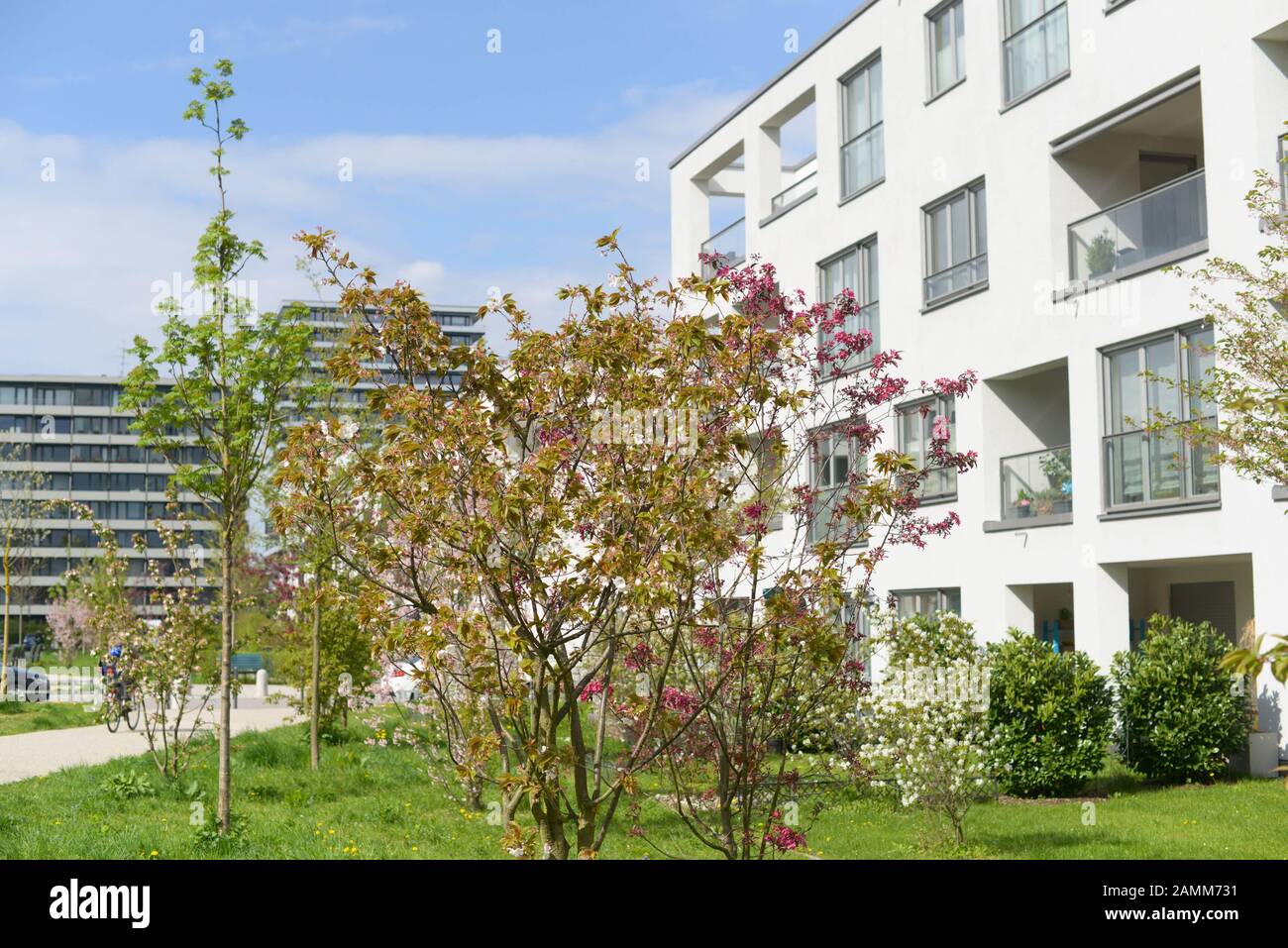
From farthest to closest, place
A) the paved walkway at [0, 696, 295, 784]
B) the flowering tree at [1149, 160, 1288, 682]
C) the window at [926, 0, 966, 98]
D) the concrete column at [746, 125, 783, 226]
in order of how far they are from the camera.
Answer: the concrete column at [746, 125, 783, 226] → the window at [926, 0, 966, 98] → the paved walkway at [0, 696, 295, 784] → the flowering tree at [1149, 160, 1288, 682]

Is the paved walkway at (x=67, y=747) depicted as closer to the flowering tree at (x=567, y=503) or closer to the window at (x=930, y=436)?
the flowering tree at (x=567, y=503)

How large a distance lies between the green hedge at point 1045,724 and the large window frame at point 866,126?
1111cm

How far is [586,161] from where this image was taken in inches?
476

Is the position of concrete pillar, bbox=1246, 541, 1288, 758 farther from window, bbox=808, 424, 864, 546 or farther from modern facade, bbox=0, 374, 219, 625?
modern facade, bbox=0, 374, 219, 625

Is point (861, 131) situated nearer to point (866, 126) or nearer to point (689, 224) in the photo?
point (866, 126)

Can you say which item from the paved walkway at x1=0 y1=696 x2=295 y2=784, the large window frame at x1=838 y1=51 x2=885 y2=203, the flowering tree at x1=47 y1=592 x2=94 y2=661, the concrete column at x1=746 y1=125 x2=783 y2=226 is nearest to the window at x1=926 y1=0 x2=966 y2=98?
the large window frame at x1=838 y1=51 x2=885 y2=203

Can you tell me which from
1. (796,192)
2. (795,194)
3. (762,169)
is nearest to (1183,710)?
(762,169)

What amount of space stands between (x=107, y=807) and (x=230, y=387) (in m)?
4.57

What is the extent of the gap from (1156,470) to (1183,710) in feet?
10.9

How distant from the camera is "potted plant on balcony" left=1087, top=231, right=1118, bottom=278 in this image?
18484 millimetres

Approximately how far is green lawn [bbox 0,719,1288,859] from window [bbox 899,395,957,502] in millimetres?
6221

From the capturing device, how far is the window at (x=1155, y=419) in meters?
16.4
